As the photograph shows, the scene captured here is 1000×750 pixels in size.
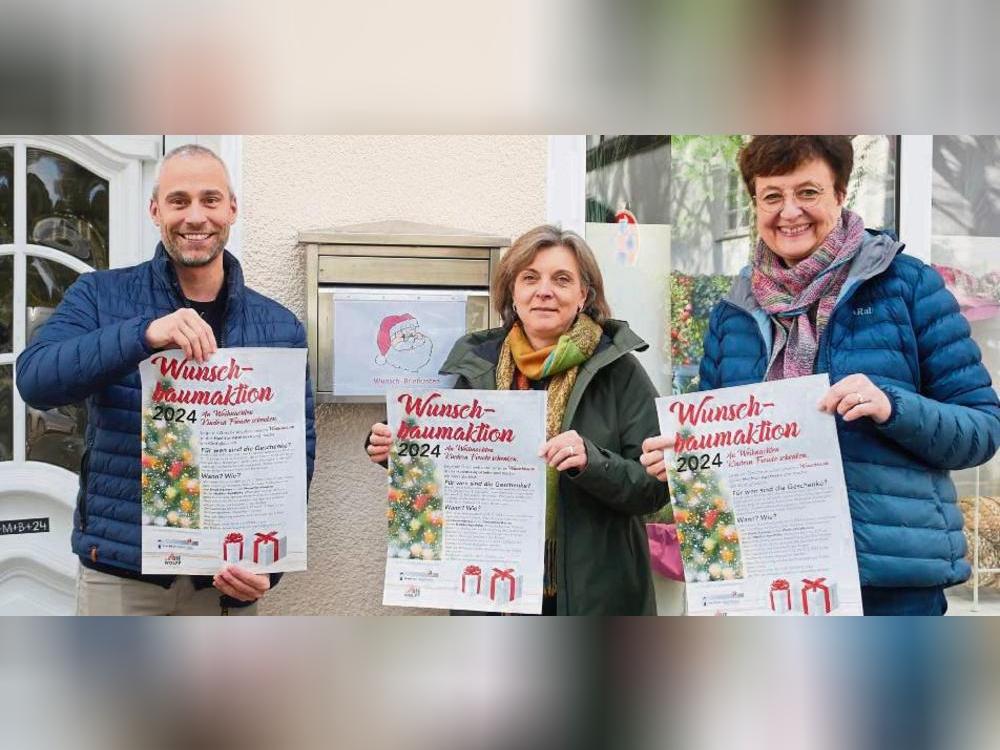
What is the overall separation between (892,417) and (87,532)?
1952 millimetres

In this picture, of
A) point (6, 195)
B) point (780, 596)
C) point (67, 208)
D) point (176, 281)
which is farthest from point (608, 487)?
point (6, 195)

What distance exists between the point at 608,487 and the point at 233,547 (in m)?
0.96

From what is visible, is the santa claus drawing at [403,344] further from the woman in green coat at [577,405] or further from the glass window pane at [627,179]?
the glass window pane at [627,179]

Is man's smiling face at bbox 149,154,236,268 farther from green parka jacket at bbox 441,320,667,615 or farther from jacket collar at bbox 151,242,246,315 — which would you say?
green parka jacket at bbox 441,320,667,615

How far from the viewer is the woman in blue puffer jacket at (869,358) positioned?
6.55 ft

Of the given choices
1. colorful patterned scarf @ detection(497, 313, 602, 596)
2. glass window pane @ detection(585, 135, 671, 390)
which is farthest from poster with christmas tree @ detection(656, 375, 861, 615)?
glass window pane @ detection(585, 135, 671, 390)

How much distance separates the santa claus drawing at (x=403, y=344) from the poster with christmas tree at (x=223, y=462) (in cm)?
21

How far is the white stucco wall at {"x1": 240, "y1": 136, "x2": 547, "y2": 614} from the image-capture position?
2354 mm

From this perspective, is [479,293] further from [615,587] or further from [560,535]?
[615,587]

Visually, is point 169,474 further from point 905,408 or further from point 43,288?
point 905,408

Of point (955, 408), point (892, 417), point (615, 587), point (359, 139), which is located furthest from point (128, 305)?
point (955, 408)

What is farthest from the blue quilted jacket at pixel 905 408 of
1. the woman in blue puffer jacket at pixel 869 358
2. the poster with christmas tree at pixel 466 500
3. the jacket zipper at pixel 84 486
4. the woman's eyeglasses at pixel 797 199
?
the jacket zipper at pixel 84 486

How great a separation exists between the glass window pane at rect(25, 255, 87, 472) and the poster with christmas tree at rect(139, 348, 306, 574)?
329 millimetres

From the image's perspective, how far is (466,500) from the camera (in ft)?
7.26
